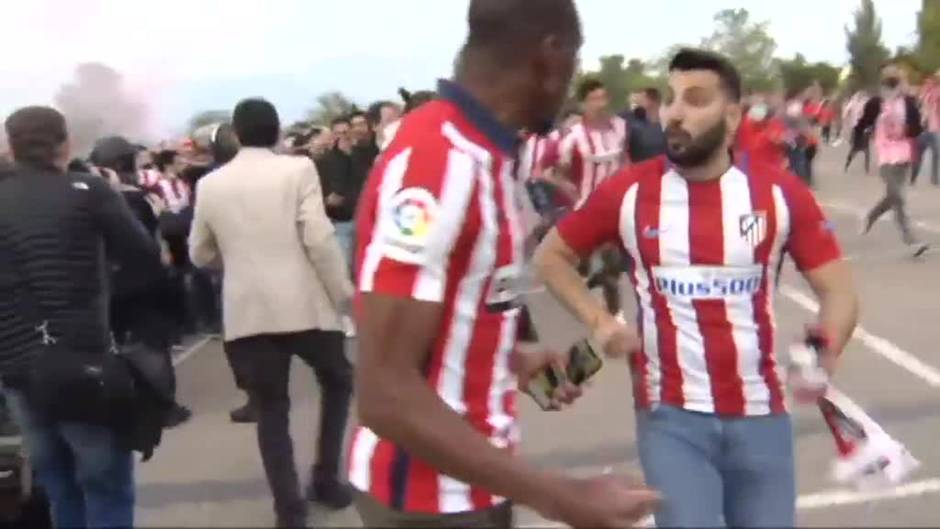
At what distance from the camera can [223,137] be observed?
29.7 ft

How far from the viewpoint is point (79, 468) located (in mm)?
5570

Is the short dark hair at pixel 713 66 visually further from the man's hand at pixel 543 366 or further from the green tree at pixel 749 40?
the green tree at pixel 749 40

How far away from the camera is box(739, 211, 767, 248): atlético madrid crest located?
4070 mm

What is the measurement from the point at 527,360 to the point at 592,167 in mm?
8797

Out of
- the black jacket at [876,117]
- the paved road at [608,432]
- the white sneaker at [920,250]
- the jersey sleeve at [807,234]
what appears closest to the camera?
the jersey sleeve at [807,234]

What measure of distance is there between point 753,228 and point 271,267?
112 inches

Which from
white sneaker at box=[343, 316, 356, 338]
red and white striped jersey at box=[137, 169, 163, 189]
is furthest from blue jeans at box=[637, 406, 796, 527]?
red and white striped jersey at box=[137, 169, 163, 189]

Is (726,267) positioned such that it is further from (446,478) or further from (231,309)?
(231,309)

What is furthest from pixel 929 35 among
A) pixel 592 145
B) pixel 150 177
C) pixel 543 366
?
pixel 543 366

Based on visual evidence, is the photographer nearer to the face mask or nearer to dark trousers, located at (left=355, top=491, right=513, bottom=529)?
the face mask

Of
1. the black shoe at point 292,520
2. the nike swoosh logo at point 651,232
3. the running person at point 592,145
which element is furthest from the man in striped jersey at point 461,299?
the running person at point 592,145

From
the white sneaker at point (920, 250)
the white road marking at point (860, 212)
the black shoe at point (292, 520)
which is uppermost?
the black shoe at point (292, 520)

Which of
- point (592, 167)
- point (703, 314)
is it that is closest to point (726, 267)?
point (703, 314)

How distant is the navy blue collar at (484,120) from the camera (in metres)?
2.59
